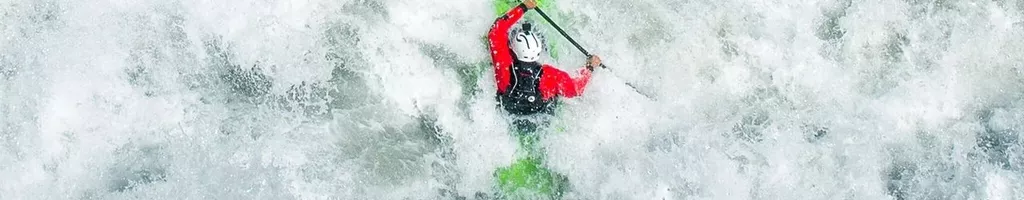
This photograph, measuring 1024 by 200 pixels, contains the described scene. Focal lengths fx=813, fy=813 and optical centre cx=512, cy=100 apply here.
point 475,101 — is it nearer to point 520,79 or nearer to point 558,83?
point 520,79

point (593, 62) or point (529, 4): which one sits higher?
point (529, 4)

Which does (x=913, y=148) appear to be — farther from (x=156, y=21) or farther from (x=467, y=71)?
(x=156, y=21)

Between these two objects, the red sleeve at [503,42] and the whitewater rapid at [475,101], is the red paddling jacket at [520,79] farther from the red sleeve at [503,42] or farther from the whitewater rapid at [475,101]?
the whitewater rapid at [475,101]

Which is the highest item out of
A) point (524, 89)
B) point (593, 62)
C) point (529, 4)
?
point (529, 4)

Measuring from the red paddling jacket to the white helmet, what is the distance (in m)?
0.06

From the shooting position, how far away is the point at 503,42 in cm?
526

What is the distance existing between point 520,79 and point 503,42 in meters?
0.27

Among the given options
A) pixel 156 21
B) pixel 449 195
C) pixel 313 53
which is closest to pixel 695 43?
pixel 449 195

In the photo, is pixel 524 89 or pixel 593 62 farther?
pixel 593 62

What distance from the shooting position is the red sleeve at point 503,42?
525cm

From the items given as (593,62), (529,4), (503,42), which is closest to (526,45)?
(503,42)

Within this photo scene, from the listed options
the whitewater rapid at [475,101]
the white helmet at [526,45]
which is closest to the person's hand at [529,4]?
the white helmet at [526,45]

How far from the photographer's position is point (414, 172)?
5.48 metres

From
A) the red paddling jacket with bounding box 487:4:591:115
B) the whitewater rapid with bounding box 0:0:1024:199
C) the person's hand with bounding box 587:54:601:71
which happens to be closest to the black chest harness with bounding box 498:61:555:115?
the red paddling jacket with bounding box 487:4:591:115
